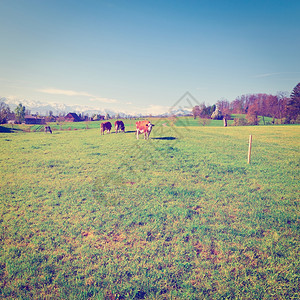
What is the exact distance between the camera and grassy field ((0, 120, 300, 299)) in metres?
4.68

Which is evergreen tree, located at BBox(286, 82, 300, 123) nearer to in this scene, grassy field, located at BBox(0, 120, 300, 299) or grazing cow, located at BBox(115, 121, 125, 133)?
grazing cow, located at BBox(115, 121, 125, 133)

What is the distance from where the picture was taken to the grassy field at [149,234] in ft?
15.4

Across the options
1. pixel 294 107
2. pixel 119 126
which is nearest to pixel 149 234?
pixel 119 126

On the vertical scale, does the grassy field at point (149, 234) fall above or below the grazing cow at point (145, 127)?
below

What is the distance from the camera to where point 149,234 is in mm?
6531

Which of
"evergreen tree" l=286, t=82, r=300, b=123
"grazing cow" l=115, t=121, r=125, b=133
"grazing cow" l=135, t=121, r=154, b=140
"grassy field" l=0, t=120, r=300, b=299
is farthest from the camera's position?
"evergreen tree" l=286, t=82, r=300, b=123

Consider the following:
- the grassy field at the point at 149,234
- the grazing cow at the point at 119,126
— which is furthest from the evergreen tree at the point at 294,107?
the grassy field at the point at 149,234

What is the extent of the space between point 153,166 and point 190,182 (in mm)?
3496

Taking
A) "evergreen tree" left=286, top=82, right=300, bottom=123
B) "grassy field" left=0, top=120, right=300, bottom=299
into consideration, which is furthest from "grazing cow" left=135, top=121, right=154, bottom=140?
"evergreen tree" left=286, top=82, right=300, bottom=123

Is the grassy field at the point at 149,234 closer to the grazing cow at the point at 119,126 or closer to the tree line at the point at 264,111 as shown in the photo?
the grazing cow at the point at 119,126

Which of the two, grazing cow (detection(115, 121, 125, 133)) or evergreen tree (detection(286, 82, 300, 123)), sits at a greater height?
evergreen tree (detection(286, 82, 300, 123))

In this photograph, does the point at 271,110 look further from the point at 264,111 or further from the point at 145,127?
the point at 145,127

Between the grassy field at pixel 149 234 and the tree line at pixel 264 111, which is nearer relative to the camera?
the grassy field at pixel 149 234

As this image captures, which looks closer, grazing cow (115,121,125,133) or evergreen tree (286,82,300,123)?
grazing cow (115,121,125,133)
